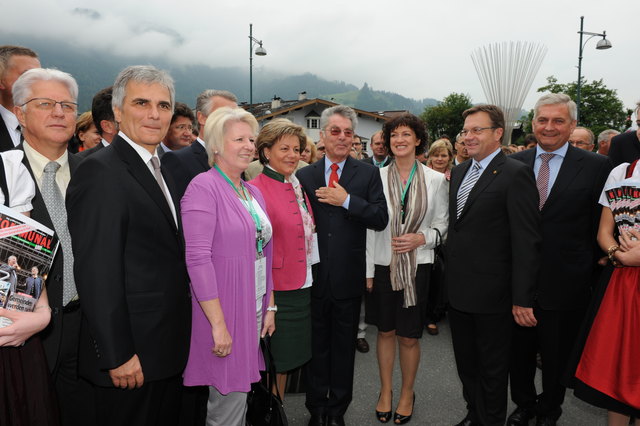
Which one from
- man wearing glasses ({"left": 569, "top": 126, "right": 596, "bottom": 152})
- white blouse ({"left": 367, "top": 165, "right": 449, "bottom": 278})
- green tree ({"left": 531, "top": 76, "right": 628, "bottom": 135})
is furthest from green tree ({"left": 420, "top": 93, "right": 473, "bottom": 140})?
white blouse ({"left": 367, "top": 165, "right": 449, "bottom": 278})

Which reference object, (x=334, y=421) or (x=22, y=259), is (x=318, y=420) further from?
(x=22, y=259)

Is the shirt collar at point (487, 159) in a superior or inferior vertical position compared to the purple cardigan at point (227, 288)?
superior

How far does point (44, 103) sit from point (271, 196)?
1.42 m

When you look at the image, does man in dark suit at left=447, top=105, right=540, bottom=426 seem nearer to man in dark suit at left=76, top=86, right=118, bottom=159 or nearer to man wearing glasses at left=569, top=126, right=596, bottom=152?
man in dark suit at left=76, top=86, right=118, bottom=159

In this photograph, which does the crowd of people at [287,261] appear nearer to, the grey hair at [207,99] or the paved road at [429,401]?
the grey hair at [207,99]

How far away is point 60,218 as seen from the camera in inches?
79.2

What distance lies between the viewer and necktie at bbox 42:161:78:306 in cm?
199

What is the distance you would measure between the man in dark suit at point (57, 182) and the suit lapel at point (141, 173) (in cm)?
42

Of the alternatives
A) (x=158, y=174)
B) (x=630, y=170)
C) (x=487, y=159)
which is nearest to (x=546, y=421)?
(x=630, y=170)

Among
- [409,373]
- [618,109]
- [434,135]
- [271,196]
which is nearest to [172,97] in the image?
[271,196]

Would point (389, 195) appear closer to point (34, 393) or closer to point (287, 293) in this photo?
point (287, 293)

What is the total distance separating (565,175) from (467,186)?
0.74 meters

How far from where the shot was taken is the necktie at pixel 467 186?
3.07 meters

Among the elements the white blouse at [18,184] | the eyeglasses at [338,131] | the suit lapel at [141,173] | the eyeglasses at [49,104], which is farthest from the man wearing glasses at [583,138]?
the white blouse at [18,184]
